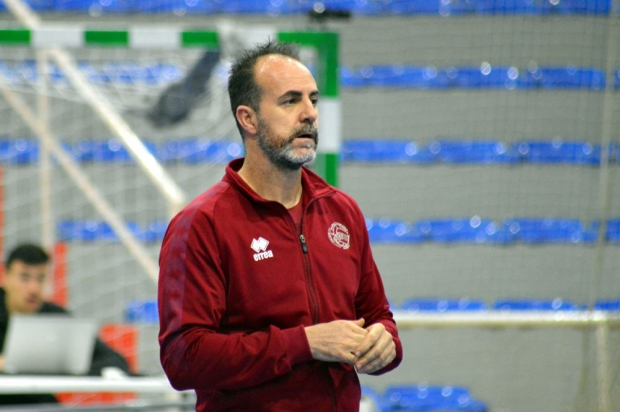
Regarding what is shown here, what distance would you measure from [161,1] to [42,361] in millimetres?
4951

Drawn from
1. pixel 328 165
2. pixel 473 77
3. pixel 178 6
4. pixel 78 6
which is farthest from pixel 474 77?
pixel 328 165

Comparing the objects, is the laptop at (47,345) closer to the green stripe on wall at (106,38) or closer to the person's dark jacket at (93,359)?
the person's dark jacket at (93,359)

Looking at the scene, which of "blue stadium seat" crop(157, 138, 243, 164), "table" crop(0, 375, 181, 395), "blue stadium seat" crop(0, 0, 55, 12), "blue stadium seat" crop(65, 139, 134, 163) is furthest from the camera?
"blue stadium seat" crop(0, 0, 55, 12)

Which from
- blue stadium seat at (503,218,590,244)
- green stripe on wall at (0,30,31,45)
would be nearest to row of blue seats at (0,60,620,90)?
blue stadium seat at (503,218,590,244)

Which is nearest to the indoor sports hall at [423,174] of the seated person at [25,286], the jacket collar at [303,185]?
the seated person at [25,286]

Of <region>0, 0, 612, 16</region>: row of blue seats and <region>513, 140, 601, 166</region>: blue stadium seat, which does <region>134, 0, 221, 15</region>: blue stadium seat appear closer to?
<region>0, 0, 612, 16</region>: row of blue seats

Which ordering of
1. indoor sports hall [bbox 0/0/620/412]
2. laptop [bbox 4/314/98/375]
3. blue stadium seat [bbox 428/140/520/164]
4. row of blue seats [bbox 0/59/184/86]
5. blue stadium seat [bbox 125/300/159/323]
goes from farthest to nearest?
1. blue stadium seat [bbox 428/140/520/164]
2. blue stadium seat [bbox 125/300/159/323]
3. indoor sports hall [bbox 0/0/620/412]
4. row of blue seats [bbox 0/59/184/86]
5. laptop [bbox 4/314/98/375]

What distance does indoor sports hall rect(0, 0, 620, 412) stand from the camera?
5.79 m

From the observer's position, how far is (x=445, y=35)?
7.21 m

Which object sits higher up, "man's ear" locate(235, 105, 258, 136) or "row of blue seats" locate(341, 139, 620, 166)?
"man's ear" locate(235, 105, 258, 136)

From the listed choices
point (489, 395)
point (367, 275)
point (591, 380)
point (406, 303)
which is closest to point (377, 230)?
point (406, 303)

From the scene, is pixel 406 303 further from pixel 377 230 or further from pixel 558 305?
pixel 558 305

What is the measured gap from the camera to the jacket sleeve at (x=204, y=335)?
5.49ft

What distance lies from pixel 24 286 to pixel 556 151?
4850 mm
